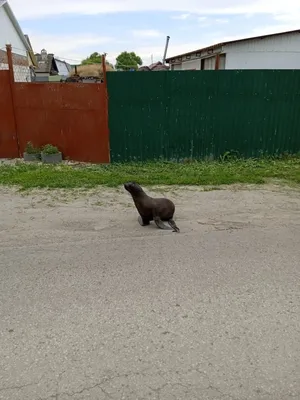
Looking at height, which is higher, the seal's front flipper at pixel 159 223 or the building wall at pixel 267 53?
the building wall at pixel 267 53

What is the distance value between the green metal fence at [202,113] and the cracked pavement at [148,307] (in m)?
3.12

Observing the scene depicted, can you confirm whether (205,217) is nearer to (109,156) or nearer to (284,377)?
(284,377)

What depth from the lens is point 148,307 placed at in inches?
113

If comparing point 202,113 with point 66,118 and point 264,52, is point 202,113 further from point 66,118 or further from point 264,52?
point 264,52

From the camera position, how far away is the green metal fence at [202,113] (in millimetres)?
7301

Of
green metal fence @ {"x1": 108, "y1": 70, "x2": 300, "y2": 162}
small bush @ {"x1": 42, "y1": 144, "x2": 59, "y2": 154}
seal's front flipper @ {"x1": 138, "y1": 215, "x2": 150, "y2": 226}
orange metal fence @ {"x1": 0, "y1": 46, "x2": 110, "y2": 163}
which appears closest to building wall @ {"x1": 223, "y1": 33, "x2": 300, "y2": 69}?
green metal fence @ {"x1": 108, "y1": 70, "x2": 300, "y2": 162}

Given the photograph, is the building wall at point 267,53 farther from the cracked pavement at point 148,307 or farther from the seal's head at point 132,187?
the seal's head at point 132,187

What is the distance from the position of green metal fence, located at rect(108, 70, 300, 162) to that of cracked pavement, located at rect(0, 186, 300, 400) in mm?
3115

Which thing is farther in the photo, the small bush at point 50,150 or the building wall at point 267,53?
the building wall at point 267,53

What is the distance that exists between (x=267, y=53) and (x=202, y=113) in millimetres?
7440

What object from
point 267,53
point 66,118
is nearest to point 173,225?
point 66,118

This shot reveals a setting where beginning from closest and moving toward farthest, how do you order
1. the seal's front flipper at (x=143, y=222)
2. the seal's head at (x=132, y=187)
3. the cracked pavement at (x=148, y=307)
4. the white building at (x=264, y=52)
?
the cracked pavement at (x=148, y=307), the seal's head at (x=132, y=187), the seal's front flipper at (x=143, y=222), the white building at (x=264, y=52)

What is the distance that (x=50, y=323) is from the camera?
2670 mm

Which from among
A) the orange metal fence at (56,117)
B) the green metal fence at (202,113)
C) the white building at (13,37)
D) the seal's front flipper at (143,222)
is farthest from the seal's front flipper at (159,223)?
the white building at (13,37)
